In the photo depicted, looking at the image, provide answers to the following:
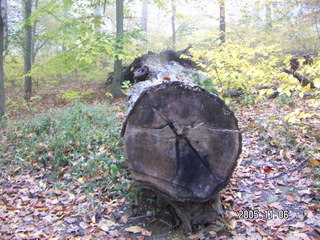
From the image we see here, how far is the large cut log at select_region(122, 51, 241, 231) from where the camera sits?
107 inches

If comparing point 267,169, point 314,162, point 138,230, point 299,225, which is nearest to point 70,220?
point 138,230

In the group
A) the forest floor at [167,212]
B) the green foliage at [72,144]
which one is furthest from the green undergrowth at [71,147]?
the forest floor at [167,212]

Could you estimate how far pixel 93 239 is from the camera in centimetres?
292

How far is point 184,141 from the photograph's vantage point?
2.73 meters

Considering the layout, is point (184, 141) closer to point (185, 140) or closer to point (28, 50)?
point (185, 140)

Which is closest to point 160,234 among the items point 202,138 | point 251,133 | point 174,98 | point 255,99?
point 202,138

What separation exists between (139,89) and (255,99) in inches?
146

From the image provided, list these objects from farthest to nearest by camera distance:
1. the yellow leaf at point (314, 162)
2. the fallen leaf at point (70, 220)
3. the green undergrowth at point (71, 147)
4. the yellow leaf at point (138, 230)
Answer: the green undergrowth at point (71, 147), the yellow leaf at point (314, 162), the fallen leaf at point (70, 220), the yellow leaf at point (138, 230)

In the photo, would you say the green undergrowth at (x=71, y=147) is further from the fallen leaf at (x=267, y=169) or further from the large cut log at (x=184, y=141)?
the fallen leaf at (x=267, y=169)

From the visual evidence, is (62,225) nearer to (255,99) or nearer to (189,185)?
(189,185)

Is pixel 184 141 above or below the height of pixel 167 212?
above

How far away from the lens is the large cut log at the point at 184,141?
272 cm
